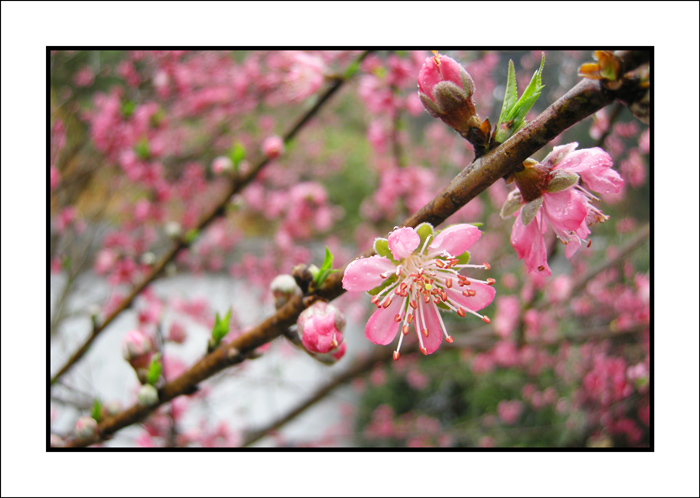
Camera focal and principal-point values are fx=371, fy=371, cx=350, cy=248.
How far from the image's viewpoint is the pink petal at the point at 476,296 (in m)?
0.51

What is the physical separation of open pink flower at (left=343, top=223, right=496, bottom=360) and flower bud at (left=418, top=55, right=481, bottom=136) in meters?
0.13

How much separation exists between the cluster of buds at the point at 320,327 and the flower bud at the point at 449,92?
28cm

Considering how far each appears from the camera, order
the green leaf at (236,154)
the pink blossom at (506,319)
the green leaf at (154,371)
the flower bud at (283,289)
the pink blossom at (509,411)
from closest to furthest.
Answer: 1. the flower bud at (283,289)
2. the green leaf at (154,371)
3. the green leaf at (236,154)
4. the pink blossom at (506,319)
5. the pink blossom at (509,411)

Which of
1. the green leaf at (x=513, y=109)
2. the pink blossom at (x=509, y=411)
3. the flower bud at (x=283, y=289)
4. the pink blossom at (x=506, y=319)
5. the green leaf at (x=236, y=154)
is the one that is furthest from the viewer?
the pink blossom at (x=509, y=411)

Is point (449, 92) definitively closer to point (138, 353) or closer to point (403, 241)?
point (403, 241)

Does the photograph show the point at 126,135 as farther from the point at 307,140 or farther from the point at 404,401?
the point at 404,401

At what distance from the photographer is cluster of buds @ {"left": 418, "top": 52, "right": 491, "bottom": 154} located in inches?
17.2

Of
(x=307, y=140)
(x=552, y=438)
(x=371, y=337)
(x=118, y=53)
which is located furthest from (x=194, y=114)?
(x=552, y=438)

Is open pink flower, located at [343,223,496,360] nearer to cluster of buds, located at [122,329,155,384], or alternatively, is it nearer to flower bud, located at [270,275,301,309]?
flower bud, located at [270,275,301,309]

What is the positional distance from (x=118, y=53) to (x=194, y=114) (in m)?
0.74

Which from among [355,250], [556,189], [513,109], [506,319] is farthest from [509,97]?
[355,250]

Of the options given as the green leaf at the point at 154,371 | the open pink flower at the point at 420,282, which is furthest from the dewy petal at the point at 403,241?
the green leaf at the point at 154,371

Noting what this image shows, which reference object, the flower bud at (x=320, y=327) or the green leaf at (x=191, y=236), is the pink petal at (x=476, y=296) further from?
the green leaf at (x=191, y=236)

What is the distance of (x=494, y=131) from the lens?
451mm
